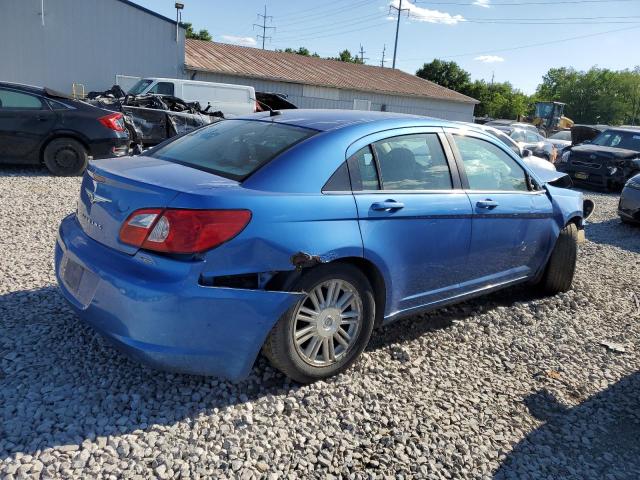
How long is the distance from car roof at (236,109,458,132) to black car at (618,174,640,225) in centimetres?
639

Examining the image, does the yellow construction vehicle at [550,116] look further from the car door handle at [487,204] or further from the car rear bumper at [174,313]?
the car rear bumper at [174,313]

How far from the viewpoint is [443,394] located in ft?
10.5

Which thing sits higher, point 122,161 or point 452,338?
point 122,161

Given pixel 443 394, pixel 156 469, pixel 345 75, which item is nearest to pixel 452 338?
pixel 443 394

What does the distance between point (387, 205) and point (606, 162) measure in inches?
477

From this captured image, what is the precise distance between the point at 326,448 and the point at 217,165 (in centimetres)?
169

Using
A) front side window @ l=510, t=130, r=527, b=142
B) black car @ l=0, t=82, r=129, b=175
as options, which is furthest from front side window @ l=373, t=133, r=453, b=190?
front side window @ l=510, t=130, r=527, b=142

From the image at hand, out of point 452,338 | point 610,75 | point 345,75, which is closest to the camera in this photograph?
point 452,338

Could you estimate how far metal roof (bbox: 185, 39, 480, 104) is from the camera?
27109 millimetres

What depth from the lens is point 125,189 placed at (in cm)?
275

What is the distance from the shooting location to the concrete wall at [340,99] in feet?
89.4

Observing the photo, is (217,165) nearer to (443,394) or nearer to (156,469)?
(156,469)

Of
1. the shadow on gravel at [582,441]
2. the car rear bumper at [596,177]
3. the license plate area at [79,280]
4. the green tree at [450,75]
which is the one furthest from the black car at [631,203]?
the green tree at [450,75]

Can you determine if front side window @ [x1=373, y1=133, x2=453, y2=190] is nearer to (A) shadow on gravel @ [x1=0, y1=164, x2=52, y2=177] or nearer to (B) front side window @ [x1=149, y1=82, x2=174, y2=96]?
(A) shadow on gravel @ [x1=0, y1=164, x2=52, y2=177]
